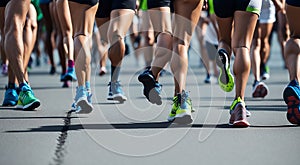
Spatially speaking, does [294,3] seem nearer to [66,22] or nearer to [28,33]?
[28,33]

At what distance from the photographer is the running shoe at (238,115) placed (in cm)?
678

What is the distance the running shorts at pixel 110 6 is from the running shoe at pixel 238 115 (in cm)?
208

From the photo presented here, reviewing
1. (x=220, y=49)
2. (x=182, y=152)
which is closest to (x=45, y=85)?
(x=220, y=49)

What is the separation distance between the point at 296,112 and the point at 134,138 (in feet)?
5.22

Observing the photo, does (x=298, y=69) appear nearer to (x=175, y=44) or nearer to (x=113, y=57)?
(x=175, y=44)

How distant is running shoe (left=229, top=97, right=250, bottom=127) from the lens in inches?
267

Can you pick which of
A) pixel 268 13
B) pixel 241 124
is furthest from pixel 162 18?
pixel 268 13

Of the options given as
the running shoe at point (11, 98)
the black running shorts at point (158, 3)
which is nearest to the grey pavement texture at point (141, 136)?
the running shoe at point (11, 98)

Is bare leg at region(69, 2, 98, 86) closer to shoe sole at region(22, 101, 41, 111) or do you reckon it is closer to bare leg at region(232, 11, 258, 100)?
shoe sole at region(22, 101, 41, 111)

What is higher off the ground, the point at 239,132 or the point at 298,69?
the point at 298,69

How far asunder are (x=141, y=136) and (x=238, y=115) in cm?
102

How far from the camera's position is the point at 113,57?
30.0ft

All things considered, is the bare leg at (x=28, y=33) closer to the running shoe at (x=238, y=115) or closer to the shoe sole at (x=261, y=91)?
the shoe sole at (x=261, y=91)

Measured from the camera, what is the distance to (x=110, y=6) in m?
8.88
